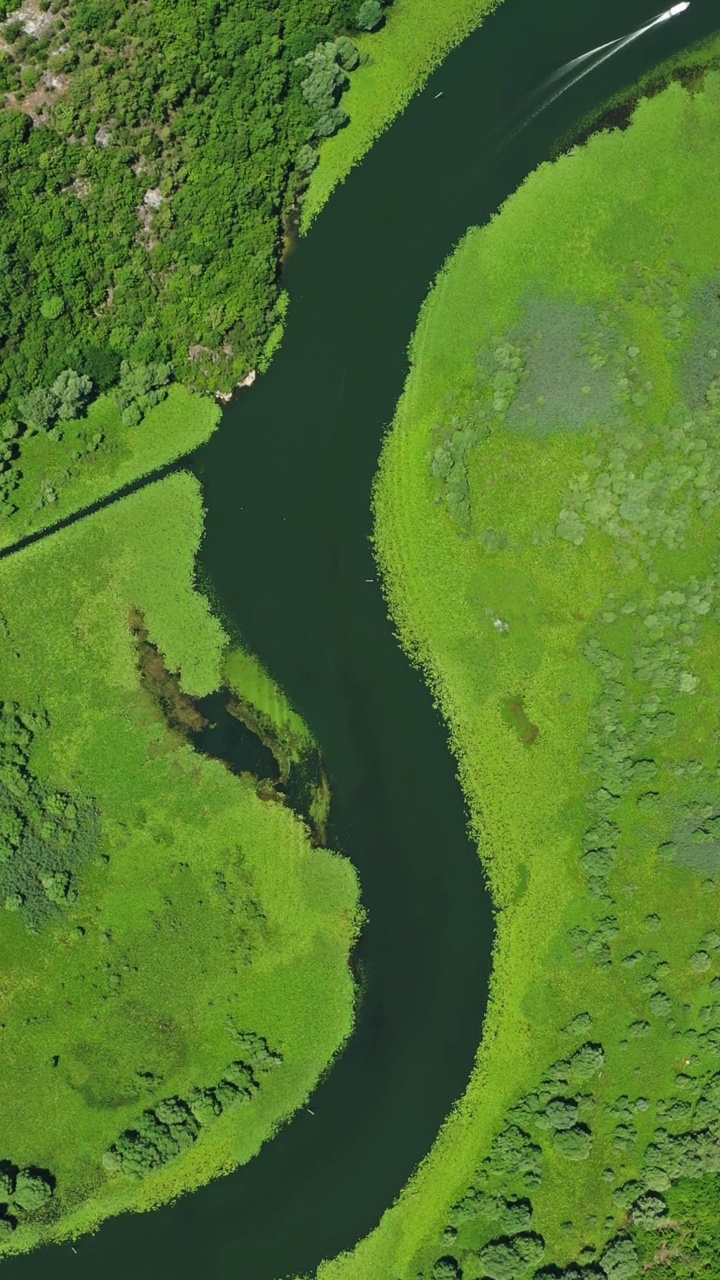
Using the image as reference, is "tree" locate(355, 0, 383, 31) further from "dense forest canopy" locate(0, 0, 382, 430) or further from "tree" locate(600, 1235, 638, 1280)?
"tree" locate(600, 1235, 638, 1280)

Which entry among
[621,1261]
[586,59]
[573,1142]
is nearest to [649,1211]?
[621,1261]

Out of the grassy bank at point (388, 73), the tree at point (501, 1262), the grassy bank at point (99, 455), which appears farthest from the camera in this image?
the grassy bank at point (388, 73)

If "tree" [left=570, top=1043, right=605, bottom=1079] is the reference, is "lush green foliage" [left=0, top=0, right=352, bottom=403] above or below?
above

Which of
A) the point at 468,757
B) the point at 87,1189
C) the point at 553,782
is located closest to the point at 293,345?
the point at 468,757

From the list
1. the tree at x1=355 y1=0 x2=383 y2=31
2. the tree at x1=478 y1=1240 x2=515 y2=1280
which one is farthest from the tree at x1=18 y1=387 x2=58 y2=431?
the tree at x1=478 y1=1240 x2=515 y2=1280

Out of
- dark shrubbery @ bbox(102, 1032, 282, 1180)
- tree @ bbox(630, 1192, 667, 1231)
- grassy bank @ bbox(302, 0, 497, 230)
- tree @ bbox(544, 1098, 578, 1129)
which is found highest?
grassy bank @ bbox(302, 0, 497, 230)

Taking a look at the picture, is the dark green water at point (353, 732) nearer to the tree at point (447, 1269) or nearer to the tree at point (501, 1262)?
the tree at point (447, 1269)

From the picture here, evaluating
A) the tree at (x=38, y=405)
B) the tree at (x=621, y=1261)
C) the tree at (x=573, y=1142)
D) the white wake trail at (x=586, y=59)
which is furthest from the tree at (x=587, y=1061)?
the white wake trail at (x=586, y=59)
